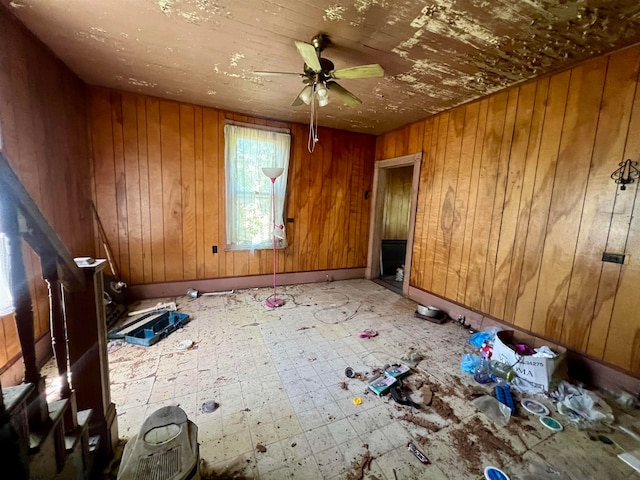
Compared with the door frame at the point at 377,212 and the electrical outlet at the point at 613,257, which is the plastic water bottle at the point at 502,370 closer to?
the electrical outlet at the point at 613,257

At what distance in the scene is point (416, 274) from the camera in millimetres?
3785

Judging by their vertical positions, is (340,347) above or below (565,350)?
below

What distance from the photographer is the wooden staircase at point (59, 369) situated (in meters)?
0.79

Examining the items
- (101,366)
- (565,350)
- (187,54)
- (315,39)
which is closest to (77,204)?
(187,54)

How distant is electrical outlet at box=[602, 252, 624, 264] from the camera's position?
1933 millimetres

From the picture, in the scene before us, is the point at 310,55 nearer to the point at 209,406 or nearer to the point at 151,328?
the point at 209,406

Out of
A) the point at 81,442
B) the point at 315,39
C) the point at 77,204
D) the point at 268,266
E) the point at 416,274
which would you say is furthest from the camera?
the point at 268,266

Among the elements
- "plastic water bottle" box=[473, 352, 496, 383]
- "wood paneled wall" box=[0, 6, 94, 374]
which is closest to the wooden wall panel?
"plastic water bottle" box=[473, 352, 496, 383]

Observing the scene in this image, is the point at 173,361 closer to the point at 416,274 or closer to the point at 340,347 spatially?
the point at 340,347

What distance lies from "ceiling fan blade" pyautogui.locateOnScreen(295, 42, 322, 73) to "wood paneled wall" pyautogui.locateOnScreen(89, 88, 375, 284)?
2078 millimetres

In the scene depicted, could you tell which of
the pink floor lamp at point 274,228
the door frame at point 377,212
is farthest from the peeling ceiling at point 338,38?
the door frame at point 377,212

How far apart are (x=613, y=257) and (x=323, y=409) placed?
244 centimetres

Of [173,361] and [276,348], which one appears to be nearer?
[173,361]

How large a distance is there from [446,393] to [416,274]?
2.02 meters
